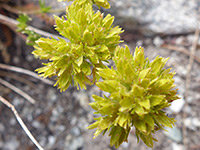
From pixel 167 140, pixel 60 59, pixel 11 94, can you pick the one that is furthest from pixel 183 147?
pixel 11 94

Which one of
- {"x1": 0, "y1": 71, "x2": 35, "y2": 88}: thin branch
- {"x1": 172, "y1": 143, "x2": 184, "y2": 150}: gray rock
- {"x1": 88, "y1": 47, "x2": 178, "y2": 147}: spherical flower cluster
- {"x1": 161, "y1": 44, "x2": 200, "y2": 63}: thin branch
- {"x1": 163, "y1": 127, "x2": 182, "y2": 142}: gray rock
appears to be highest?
{"x1": 161, "y1": 44, "x2": 200, "y2": 63}: thin branch

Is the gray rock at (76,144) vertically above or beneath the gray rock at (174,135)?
beneath

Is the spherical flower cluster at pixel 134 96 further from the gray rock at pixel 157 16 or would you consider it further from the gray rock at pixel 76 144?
the gray rock at pixel 157 16

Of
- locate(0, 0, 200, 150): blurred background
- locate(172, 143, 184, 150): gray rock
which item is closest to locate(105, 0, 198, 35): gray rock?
locate(0, 0, 200, 150): blurred background

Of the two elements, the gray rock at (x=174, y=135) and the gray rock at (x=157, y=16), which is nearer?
the gray rock at (x=174, y=135)

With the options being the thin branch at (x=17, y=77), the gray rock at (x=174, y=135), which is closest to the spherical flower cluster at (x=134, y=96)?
the gray rock at (x=174, y=135)

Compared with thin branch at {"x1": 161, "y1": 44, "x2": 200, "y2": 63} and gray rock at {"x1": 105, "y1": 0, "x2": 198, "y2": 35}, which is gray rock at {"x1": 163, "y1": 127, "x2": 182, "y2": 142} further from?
gray rock at {"x1": 105, "y1": 0, "x2": 198, "y2": 35}

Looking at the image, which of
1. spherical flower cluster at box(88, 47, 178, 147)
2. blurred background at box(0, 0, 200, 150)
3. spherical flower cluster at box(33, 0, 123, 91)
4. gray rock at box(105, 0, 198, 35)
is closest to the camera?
spherical flower cluster at box(88, 47, 178, 147)
